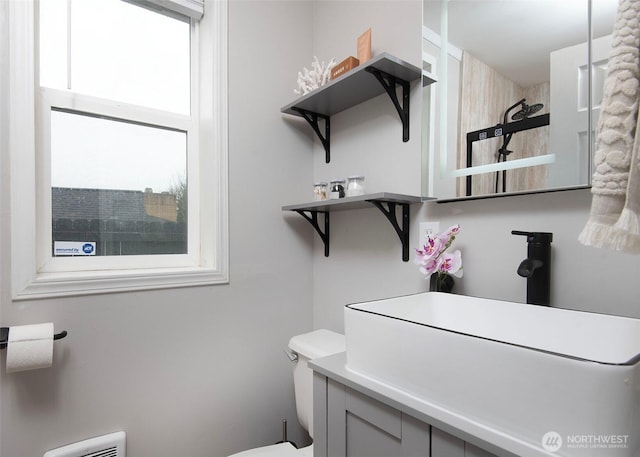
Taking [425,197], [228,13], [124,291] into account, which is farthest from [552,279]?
[228,13]

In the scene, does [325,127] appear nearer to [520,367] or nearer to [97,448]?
[520,367]

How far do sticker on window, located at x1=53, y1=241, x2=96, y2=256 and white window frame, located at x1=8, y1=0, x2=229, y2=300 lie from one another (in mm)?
22

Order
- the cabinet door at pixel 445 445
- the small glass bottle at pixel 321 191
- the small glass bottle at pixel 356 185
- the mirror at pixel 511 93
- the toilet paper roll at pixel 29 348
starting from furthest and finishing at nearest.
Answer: the small glass bottle at pixel 321 191, the small glass bottle at pixel 356 185, the toilet paper roll at pixel 29 348, the mirror at pixel 511 93, the cabinet door at pixel 445 445

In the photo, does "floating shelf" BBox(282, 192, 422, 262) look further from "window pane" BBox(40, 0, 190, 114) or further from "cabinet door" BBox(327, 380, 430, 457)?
"window pane" BBox(40, 0, 190, 114)

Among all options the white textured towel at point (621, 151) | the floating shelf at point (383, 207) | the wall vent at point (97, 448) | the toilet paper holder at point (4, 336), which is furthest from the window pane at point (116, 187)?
the white textured towel at point (621, 151)

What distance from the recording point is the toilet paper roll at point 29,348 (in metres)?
0.92

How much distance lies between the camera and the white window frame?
1.00m

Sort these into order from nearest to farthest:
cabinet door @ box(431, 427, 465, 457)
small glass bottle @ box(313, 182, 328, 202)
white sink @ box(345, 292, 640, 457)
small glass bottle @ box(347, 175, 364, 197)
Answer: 1. white sink @ box(345, 292, 640, 457)
2. cabinet door @ box(431, 427, 465, 457)
3. small glass bottle @ box(347, 175, 364, 197)
4. small glass bottle @ box(313, 182, 328, 202)

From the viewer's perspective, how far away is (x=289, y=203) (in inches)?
61.9

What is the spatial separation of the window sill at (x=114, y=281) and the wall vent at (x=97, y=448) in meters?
0.47

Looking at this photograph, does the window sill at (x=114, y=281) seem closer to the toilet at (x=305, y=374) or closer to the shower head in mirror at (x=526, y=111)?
the toilet at (x=305, y=374)

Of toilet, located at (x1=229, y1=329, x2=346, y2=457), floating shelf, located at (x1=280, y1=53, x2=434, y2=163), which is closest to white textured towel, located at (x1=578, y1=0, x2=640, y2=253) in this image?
floating shelf, located at (x1=280, y1=53, x2=434, y2=163)

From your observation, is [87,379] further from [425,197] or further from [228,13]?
[228,13]

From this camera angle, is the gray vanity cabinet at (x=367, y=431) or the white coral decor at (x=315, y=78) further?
the white coral decor at (x=315, y=78)
